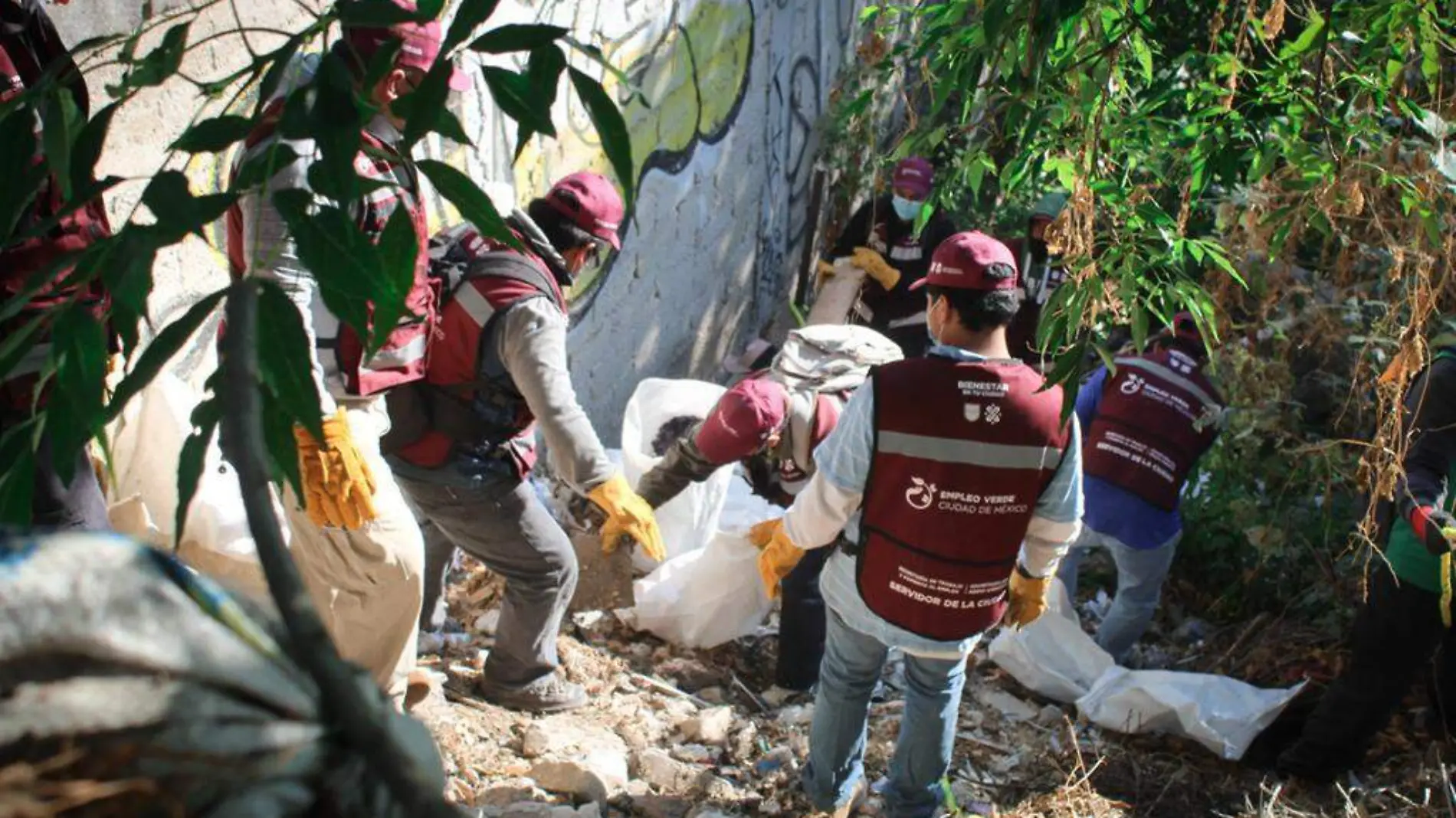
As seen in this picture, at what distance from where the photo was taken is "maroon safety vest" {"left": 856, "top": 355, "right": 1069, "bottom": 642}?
2.84 meters

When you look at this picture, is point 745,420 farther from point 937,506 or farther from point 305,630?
point 305,630

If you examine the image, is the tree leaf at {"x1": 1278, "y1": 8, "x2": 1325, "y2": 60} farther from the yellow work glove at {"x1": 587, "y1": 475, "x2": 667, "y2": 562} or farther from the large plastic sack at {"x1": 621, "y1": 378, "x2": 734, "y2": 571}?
the large plastic sack at {"x1": 621, "y1": 378, "x2": 734, "y2": 571}

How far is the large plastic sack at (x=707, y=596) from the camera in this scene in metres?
4.11

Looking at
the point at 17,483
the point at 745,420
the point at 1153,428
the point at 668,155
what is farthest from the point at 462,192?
the point at 668,155

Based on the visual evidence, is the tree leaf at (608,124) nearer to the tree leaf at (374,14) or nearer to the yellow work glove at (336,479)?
the tree leaf at (374,14)

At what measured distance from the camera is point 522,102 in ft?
3.51

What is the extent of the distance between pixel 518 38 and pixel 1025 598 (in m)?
2.64

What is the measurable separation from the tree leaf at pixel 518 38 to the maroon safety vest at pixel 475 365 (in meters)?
1.93

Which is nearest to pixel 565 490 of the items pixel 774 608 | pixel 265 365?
pixel 774 608

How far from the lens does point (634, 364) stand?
5.94 meters

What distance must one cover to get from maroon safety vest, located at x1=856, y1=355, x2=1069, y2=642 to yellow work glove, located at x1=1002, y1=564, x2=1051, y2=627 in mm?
334

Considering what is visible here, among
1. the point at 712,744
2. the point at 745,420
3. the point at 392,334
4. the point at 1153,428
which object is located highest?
the point at 392,334

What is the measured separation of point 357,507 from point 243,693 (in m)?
2.00

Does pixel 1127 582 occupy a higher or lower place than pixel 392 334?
lower
